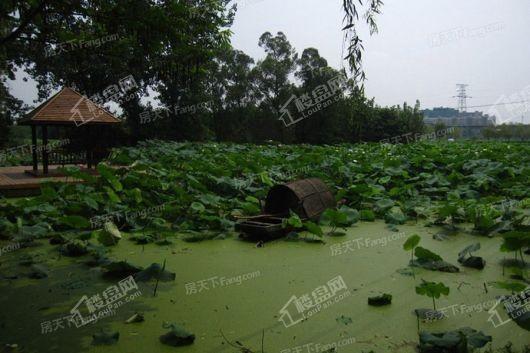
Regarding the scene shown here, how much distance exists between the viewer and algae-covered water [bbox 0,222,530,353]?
2062 mm

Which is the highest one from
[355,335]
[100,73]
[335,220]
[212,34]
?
[100,73]

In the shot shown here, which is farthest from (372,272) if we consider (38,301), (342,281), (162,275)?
(38,301)

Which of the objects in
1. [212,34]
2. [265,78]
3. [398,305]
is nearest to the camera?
[398,305]

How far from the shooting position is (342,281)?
286 centimetres

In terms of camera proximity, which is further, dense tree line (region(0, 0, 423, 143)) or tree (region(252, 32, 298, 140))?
tree (region(252, 32, 298, 140))

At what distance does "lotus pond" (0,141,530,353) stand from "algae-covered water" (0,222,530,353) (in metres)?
0.01


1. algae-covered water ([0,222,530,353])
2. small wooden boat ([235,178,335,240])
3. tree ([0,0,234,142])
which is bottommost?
algae-covered water ([0,222,530,353])

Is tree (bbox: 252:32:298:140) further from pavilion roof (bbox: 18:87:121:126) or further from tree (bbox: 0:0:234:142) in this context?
tree (bbox: 0:0:234:142)

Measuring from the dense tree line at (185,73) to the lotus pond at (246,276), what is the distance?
117 centimetres

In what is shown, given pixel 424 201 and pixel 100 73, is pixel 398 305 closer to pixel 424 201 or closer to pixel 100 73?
pixel 424 201

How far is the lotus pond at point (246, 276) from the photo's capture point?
6.83 ft

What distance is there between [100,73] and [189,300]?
16184 mm

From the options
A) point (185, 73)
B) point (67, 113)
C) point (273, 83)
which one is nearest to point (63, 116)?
point (67, 113)

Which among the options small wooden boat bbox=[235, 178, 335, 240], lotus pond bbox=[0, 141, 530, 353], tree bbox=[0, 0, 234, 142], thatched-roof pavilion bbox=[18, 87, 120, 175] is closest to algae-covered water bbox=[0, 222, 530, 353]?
lotus pond bbox=[0, 141, 530, 353]
